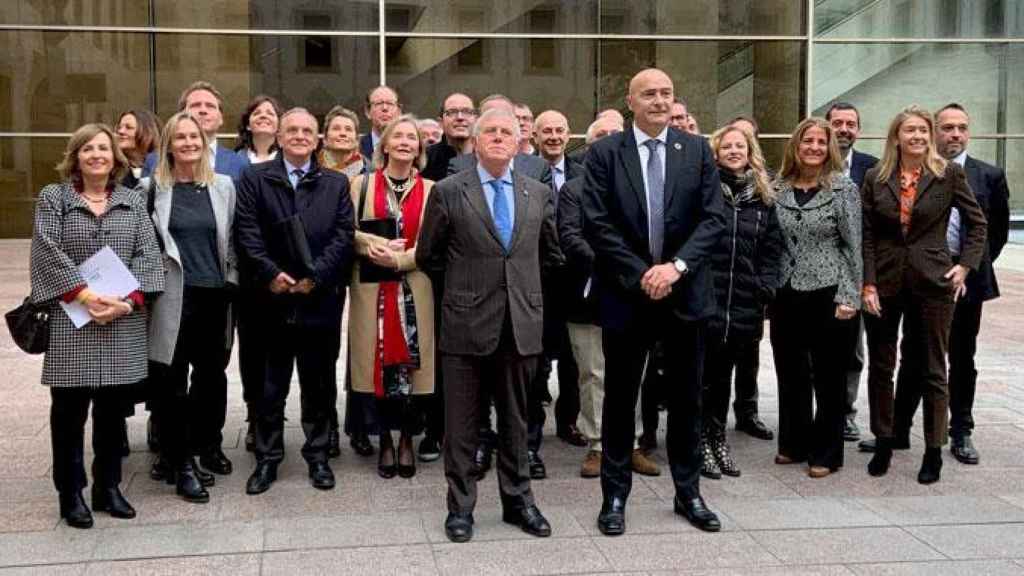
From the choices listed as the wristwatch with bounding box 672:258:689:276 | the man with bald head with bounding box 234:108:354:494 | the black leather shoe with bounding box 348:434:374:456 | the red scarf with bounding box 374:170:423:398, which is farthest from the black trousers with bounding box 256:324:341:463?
the wristwatch with bounding box 672:258:689:276

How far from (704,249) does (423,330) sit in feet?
5.53

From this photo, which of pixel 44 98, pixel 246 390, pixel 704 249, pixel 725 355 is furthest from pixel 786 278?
pixel 44 98

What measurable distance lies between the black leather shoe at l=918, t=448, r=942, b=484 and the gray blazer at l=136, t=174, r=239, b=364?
3.79 m

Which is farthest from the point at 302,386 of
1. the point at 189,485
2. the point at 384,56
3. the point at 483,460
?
the point at 384,56

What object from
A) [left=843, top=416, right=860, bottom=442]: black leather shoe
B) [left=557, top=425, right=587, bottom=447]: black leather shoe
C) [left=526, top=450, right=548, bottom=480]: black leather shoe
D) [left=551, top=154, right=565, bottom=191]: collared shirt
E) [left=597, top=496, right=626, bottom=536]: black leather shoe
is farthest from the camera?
[left=843, top=416, right=860, bottom=442]: black leather shoe

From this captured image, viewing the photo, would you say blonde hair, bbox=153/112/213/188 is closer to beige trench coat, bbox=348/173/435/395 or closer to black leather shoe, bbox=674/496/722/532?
beige trench coat, bbox=348/173/435/395

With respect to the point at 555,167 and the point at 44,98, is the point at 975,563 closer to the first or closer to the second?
the point at 555,167

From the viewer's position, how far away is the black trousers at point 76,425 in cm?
512

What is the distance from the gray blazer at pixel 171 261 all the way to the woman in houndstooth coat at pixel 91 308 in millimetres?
143

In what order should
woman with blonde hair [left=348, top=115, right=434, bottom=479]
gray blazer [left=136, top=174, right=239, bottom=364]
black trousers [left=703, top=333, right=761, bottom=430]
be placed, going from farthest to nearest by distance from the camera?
black trousers [left=703, top=333, right=761, bottom=430]
woman with blonde hair [left=348, top=115, right=434, bottom=479]
gray blazer [left=136, top=174, right=239, bottom=364]

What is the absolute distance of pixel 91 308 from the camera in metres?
5.00

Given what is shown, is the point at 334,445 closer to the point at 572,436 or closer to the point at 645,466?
the point at 572,436

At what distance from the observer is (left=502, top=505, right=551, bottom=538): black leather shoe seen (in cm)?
494

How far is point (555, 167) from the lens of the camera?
662 centimetres
